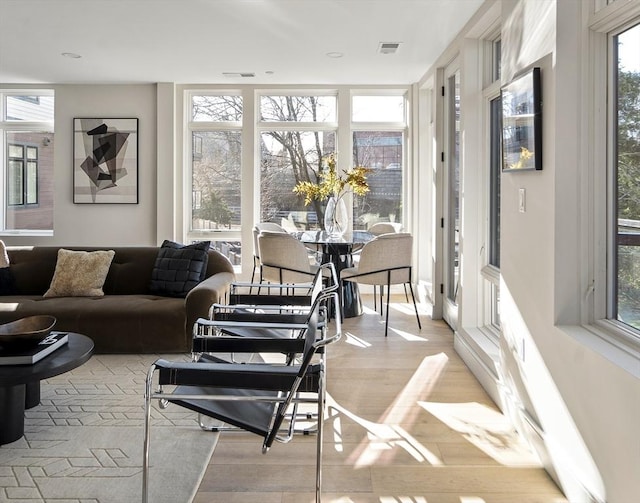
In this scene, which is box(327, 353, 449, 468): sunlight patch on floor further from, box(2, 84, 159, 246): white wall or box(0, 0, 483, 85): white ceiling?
box(2, 84, 159, 246): white wall

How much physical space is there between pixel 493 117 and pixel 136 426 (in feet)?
10.6

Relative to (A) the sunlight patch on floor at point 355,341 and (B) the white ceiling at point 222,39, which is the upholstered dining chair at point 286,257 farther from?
(B) the white ceiling at point 222,39

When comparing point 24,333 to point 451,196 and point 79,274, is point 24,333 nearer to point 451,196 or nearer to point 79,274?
point 79,274

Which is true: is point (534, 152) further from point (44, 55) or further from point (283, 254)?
point (44, 55)

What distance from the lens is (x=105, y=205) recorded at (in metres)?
7.04

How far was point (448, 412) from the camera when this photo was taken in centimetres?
322

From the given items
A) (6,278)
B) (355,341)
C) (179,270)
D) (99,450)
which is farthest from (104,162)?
(99,450)

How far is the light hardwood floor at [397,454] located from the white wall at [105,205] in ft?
13.4

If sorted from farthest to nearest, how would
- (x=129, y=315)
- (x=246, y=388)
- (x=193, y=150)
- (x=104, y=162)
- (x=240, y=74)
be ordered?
(x=193, y=150), (x=104, y=162), (x=240, y=74), (x=129, y=315), (x=246, y=388)

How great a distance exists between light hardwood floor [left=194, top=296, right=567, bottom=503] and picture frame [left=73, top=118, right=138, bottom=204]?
4309 mm

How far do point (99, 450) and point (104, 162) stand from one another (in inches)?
200

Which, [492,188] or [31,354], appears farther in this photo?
[492,188]

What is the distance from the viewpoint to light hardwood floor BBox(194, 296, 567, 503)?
2.32 m

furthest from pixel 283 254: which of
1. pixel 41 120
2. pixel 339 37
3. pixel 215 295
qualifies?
pixel 41 120
